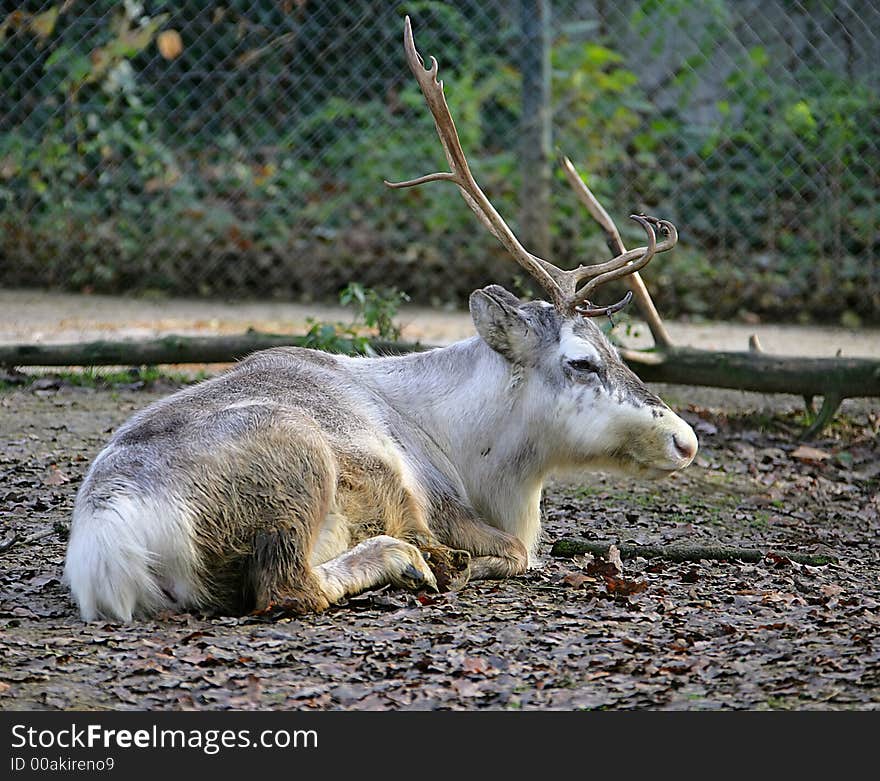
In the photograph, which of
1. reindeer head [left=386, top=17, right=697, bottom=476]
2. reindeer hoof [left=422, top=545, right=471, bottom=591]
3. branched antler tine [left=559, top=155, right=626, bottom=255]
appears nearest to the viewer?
reindeer hoof [left=422, top=545, right=471, bottom=591]

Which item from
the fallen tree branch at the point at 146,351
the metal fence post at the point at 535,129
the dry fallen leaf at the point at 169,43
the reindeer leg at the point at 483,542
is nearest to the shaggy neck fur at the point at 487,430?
the reindeer leg at the point at 483,542

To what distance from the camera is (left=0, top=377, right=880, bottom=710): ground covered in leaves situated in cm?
377

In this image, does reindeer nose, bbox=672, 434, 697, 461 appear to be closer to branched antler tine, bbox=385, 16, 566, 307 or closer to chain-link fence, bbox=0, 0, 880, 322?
branched antler tine, bbox=385, 16, 566, 307

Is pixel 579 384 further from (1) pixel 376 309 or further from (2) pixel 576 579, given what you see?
(1) pixel 376 309

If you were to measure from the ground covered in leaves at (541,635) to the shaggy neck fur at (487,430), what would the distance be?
0.89 ft

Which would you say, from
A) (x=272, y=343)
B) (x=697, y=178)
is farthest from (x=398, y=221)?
(x=272, y=343)

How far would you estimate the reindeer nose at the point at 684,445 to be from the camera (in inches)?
200

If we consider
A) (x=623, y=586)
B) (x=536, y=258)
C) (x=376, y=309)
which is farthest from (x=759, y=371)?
(x=623, y=586)

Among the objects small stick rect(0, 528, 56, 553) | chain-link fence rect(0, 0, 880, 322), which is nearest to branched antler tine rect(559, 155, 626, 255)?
small stick rect(0, 528, 56, 553)

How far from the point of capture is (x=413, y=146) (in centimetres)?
1101

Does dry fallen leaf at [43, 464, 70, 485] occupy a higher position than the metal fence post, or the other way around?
the metal fence post

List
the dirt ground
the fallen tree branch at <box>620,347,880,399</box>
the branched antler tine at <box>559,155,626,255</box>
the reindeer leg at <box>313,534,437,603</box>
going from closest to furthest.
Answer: the reindeer leg at <box>313,534,437,603</box> < the branched antler tine at <box>559,155,626,255</box> < the fallen tree branch at <box>620,347,880,399</box> < the dirt ground

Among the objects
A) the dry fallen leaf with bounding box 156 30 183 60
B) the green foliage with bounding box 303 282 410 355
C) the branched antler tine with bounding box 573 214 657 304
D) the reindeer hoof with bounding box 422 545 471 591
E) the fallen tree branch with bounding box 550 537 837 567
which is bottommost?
the fallen tree branch with bounding box 550 537 837 567

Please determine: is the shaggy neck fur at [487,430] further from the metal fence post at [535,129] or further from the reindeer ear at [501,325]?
the metal fence post at [535,129]
